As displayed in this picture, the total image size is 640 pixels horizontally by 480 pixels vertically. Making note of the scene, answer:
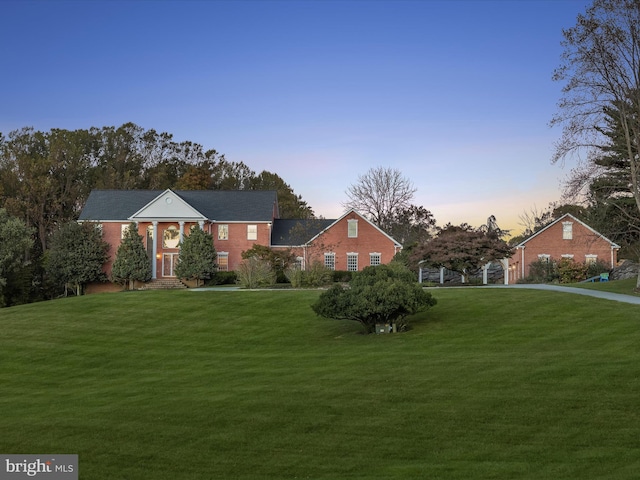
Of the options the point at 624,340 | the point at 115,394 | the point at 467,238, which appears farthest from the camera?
the point at 467,238

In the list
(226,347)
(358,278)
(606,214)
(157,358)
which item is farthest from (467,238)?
(157,358)

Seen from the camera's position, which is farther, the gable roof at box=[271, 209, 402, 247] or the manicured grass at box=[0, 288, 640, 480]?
the gable roof at box=[271, 209, 402, 247]

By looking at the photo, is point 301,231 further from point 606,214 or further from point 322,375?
point 322,375

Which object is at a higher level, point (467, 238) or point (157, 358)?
point (467, 238)

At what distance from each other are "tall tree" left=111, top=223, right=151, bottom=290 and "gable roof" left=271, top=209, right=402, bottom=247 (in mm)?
10154

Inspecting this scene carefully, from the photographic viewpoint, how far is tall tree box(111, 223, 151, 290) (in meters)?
52.4

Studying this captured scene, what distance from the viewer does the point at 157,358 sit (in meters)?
23.5

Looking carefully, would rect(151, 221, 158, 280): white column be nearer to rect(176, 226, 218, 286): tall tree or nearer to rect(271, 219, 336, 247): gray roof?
rect(176, 226, 218, 286): tall tree

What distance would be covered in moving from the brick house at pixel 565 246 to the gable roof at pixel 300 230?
1000cm

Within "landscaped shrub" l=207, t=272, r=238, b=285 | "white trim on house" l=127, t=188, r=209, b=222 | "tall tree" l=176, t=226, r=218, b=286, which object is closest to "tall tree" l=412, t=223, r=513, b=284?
"landscaped shrub" l=207, t=272, r=238, b=285

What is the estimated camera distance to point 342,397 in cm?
1509

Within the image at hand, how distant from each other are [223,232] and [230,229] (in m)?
0.61

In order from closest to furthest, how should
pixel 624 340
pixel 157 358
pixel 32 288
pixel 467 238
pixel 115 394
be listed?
1. pixel 115 394
2. pixel 624 340
3. pixel 157 358
4. pixel 467 238
5. pixel 32 288

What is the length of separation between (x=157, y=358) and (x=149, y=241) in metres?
33.3
